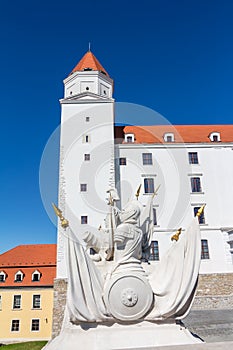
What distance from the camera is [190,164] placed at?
95.2 feet

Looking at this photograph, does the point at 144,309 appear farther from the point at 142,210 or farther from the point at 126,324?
the point at 142,210

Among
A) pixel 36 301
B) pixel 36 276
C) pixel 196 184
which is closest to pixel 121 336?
pixel 196 184

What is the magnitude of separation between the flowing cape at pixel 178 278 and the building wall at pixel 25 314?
79.5ft

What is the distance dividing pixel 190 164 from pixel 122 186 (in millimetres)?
7069

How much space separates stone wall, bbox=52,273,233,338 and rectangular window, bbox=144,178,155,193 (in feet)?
28.3

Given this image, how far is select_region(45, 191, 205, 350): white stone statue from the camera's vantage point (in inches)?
226

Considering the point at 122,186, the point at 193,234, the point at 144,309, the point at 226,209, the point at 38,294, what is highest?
the point at 122,186

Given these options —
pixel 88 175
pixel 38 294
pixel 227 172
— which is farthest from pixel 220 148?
pixel 38 294

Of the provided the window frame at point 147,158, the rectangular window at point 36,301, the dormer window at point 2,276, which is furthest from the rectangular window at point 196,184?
the dormer window at point 2,276

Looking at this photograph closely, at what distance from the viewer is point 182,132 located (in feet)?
107

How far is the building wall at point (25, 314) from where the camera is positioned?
26641 millimetres

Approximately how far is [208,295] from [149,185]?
10548 millimetres

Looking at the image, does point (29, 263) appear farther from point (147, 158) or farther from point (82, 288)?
point (82, 288)

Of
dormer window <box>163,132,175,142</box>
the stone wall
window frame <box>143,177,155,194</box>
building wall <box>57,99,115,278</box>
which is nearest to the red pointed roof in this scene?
building wall <box>57,99,115,278</box>
